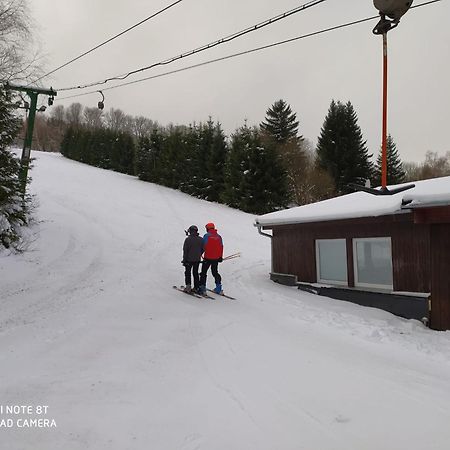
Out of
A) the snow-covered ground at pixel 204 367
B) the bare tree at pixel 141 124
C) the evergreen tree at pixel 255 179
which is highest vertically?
the bare tree at pixel 141 124

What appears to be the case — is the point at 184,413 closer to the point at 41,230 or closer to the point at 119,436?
the point at 119,436

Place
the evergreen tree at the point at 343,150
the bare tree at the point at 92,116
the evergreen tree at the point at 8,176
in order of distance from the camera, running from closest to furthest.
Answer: the evergreen tree at the point at 8,176, the evergreen tree at the point at 343,150, the bare tree at the point at 92,116

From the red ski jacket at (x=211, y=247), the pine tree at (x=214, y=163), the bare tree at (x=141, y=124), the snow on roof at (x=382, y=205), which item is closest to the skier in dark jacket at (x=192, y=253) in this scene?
the red ski jacket at (x=211, y=247)

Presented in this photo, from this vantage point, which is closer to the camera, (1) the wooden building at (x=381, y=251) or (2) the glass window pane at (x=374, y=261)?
(1) the wooden building at (x=381, y=251)

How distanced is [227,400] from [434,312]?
5.73 m

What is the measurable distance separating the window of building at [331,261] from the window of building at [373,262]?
416mm

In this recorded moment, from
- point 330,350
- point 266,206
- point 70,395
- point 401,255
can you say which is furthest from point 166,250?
point 266,206

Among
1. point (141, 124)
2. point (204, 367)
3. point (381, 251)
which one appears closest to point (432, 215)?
point (381, 251)

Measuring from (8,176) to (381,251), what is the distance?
8977mm

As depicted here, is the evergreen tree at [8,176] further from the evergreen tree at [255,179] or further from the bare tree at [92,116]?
the bare tree at [92,116]

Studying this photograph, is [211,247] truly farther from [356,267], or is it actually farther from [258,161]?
[258,161]

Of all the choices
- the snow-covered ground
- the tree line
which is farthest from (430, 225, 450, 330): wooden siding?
the tree line

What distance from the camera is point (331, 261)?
10883 millimetres

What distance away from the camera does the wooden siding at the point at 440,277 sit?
25.2 feet
